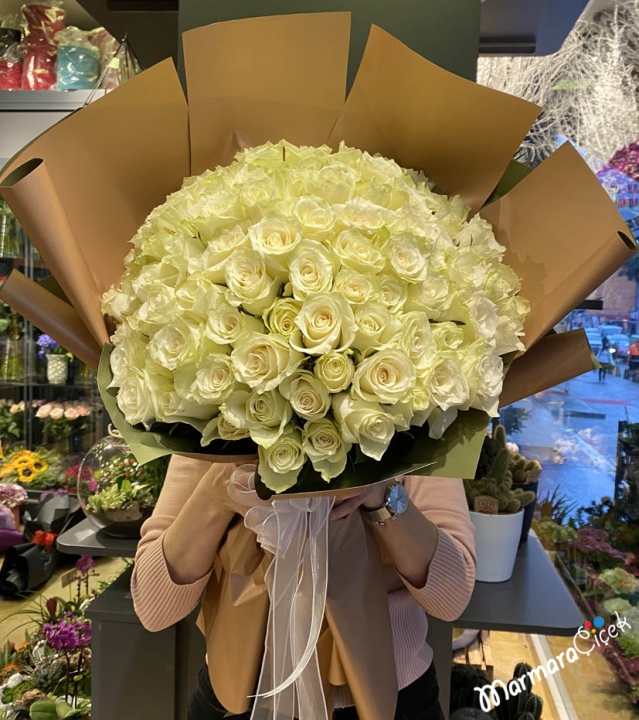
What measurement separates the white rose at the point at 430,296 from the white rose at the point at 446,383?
0.21 feet

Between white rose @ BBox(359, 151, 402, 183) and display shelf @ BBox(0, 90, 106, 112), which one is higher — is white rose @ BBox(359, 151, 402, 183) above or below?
below

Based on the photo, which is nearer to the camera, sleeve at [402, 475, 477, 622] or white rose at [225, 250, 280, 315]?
white rose at [225, 250, 280, 315]

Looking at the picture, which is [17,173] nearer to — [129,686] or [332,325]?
[332,325]

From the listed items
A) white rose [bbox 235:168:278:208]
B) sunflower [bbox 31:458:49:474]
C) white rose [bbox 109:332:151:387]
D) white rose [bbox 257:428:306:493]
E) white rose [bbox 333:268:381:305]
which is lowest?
sunflower [bbox 31:458:49:474]

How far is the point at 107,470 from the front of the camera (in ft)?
4.77

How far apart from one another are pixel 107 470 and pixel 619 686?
77.5 inches

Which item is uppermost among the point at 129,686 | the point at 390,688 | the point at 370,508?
the point at 370,508

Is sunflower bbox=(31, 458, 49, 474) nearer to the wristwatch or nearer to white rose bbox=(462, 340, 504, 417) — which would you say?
the wristwatch

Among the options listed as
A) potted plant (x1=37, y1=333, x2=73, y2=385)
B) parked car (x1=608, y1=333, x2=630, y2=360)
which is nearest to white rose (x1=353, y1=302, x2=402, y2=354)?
parked car (x1=608, y1=333, x2=630, y2=360)

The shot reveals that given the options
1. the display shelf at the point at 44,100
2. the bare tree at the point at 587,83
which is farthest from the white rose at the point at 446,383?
the display shelf at the point at 44,100

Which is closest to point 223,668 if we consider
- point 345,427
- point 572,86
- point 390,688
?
point 390,688

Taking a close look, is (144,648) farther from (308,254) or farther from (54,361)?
(54,361)

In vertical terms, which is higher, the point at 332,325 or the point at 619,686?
the point at 332,325

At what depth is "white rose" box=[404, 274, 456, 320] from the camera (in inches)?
24.5
